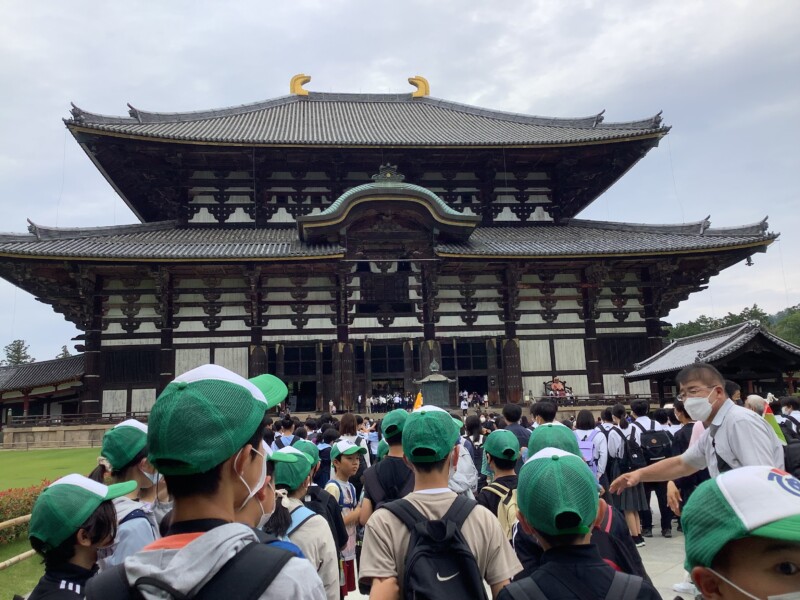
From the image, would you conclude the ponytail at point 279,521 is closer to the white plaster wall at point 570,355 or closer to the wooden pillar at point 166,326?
the wooden pillar at point 166,326

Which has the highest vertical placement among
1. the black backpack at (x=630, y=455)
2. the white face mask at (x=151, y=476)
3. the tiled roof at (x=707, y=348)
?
the tiled roof at (x=707, y=348)

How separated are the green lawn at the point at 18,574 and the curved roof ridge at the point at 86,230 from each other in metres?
13.1

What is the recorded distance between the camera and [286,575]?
150 centimetres

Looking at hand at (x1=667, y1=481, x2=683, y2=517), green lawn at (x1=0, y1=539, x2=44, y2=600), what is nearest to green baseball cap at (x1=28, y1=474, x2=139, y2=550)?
Answer: hand at (x1=667, y1=481, x2=683, y2=517)

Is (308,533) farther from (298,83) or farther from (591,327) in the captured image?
(298,83)

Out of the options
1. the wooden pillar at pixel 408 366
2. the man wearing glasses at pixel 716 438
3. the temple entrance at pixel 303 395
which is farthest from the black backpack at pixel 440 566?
the temple entrance at pixel 303 395

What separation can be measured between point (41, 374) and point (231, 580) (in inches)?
977

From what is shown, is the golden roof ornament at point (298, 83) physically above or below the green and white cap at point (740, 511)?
above

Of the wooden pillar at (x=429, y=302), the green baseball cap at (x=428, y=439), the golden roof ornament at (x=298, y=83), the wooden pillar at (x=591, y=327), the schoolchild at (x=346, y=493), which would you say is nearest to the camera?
the green baseball cap at (x=428, y=439)

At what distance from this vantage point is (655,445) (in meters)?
7.88

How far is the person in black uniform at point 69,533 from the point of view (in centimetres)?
253

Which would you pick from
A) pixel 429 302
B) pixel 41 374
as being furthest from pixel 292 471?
pixel 41 374

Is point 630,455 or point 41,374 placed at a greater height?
point 41,374

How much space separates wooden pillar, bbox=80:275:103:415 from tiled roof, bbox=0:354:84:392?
9.04 feet
